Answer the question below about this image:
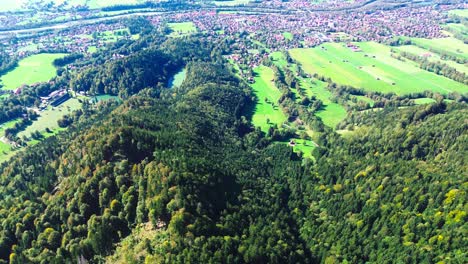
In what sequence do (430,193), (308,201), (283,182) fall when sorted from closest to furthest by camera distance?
(430,193) < (308,201) < (283,182)

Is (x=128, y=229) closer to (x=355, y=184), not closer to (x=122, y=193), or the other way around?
(x=122, y=193)

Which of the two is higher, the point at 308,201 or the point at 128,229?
the point at 128,229

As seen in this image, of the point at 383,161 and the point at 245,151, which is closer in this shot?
the point at 383,161

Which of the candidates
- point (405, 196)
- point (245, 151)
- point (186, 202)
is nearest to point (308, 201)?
point (405, 196)

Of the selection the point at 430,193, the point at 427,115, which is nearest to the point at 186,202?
the point at 430,193

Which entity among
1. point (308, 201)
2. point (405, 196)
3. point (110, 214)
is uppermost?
point (110, 214)

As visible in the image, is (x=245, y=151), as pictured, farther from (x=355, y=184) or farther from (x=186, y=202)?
(x=186, y=202)

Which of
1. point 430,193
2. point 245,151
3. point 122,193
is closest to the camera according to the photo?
point 122,193
